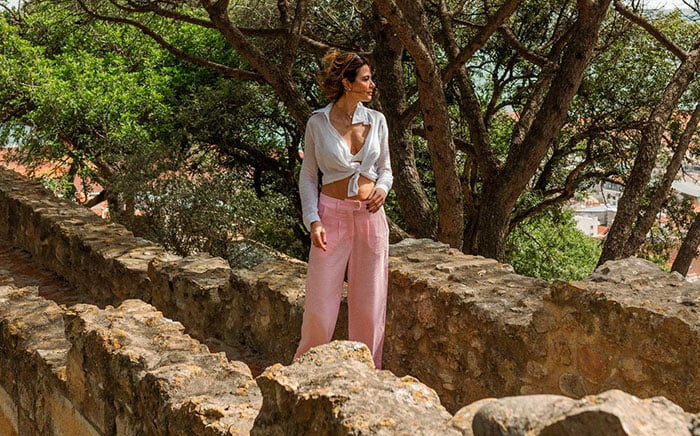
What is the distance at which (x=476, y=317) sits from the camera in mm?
4129

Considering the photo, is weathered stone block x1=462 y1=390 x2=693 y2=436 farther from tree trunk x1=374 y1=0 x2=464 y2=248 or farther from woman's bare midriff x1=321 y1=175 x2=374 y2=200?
tree trunk x1=374 y1=0 x2=464 y2=248

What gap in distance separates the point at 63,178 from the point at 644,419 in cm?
1293

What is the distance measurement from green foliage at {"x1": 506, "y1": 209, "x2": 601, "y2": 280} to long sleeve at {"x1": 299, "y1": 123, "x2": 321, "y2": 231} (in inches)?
476

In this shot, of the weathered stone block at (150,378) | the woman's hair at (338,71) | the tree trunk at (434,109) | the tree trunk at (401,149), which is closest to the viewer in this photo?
the weathered stone block at (150,378)

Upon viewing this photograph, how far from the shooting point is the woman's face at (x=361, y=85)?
3.82m

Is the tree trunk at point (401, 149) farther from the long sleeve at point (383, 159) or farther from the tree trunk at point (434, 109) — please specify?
the long sleeve at point (383, 159)

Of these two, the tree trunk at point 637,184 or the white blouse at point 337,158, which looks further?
the tree trunk at point 637,184

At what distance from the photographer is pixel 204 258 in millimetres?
6074

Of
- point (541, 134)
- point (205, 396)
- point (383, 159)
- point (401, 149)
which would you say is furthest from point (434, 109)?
point (205, 396)

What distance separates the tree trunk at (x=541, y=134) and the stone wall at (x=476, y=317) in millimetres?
3626

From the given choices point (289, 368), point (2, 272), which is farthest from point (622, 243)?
point (289, 368)

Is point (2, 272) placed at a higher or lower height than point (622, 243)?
lower

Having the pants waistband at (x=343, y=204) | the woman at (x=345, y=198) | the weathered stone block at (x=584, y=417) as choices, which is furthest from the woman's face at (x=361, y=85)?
the weathered stone block at (x=584, y=417)

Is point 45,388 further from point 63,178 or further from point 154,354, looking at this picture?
point 63,178
